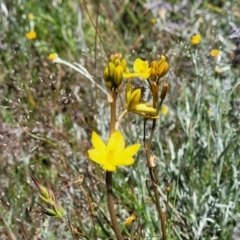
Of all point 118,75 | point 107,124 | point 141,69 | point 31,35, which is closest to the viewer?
point 118,75

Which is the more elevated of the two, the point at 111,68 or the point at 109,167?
the point at 111,68

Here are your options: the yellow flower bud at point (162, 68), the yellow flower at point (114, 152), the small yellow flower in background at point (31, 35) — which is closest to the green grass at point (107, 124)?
the small yellow flower in background at point (31, 35)

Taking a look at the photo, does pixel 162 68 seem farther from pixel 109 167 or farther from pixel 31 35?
pixel 31 35

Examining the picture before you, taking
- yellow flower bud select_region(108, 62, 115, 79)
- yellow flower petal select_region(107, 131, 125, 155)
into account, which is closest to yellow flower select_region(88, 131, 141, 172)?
yellow flower petal select_region(107, 131, 125, 155)

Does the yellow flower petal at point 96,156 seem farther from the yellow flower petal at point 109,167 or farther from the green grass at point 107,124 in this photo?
the green grass at point 107,124

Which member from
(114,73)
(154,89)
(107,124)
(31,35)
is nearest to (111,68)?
(114,73)

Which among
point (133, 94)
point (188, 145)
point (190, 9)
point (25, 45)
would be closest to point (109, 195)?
point (133, 94)
